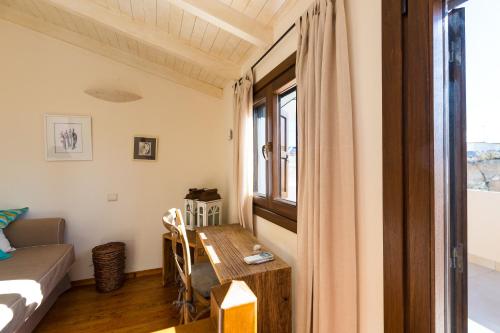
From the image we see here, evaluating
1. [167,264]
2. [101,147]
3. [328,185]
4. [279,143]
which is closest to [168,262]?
[167,264]

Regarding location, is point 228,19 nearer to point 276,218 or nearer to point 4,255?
point 276,218

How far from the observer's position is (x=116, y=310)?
7.10 ft

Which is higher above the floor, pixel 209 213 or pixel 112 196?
pixel 112 196

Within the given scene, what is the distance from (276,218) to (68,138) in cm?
254

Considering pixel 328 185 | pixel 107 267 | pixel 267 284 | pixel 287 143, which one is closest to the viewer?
pixel 328 185

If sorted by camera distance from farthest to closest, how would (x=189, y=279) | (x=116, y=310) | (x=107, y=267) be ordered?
(x=107, y=267) < (x=116, y=310) < (x=189, y=279)

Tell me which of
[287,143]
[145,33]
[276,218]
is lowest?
[276,218]

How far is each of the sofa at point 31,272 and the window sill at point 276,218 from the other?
1723mm

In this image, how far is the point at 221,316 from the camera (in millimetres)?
437

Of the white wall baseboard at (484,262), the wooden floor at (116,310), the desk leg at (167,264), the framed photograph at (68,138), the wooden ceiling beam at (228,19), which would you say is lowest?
the wooden floor at (116,310)

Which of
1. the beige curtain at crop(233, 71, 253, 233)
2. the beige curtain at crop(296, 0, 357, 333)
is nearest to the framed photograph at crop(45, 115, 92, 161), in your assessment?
the beige curtain at crop(233, 71, 253, 233)

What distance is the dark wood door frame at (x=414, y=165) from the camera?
0.73 meters

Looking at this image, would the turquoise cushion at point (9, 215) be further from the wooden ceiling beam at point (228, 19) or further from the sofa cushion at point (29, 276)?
the wooden ceiling beam at point (228, 19)

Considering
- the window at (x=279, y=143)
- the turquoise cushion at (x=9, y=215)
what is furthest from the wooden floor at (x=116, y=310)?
the window at (x=279, y=143)
